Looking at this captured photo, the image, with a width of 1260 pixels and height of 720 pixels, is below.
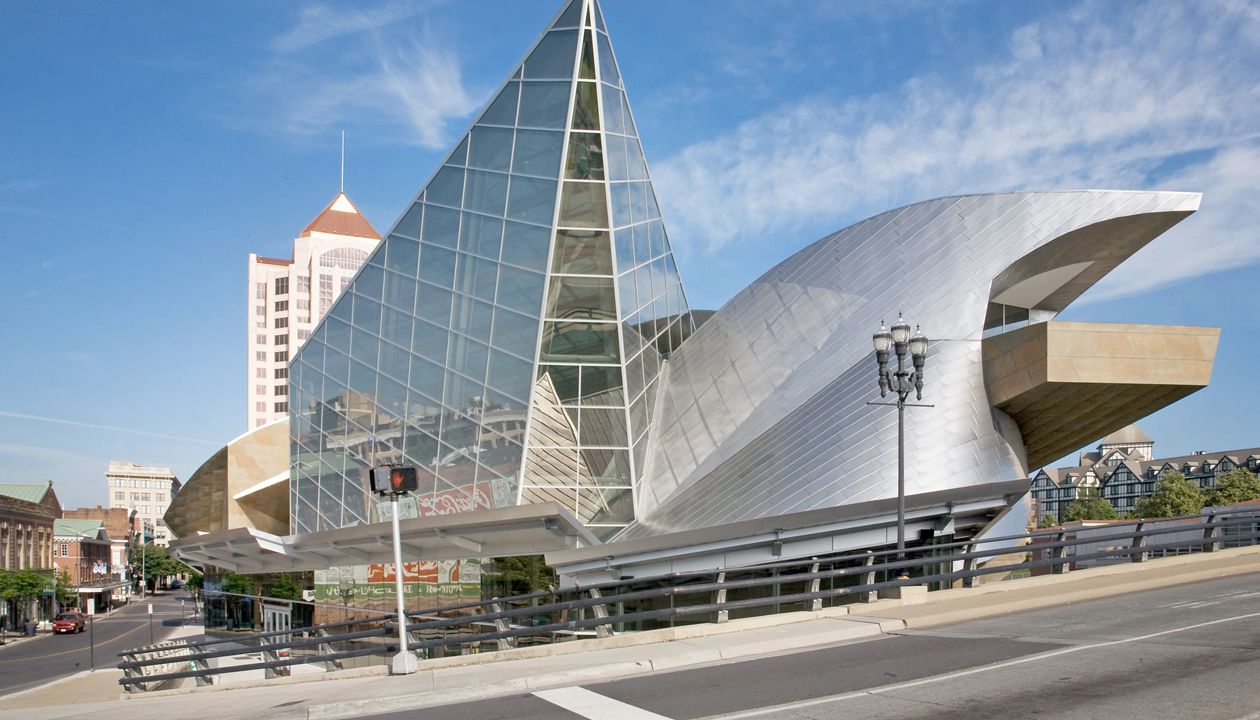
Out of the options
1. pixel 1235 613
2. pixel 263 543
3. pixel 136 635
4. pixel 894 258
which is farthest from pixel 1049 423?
pixel 136 635

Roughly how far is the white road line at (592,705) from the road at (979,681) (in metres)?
0.02

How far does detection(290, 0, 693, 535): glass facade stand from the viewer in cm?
2916

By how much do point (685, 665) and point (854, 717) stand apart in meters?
4.16

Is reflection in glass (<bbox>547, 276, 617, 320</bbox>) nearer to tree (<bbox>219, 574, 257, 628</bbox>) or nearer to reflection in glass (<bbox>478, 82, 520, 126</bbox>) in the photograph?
reflection in glass (<bbox>478, 82, 520, 126</bbox>)

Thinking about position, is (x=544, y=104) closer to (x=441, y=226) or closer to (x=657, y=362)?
(x=441, y=226)

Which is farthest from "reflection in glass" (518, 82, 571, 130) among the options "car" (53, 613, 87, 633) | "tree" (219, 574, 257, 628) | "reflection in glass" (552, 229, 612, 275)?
"car" (53, 613, 87, 633)

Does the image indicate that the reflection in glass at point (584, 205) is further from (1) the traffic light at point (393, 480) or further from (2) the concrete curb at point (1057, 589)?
(1) the traffic light at point (393, 480)

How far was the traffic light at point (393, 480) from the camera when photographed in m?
14.0

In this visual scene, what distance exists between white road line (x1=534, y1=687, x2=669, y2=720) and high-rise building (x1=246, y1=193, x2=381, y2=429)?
443 ft

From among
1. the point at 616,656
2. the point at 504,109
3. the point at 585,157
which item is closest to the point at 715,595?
the point at 616,656

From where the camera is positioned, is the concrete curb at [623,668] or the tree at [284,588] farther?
the tree at [284,588]

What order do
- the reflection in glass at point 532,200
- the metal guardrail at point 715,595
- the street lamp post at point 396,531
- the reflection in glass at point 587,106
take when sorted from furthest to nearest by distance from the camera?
the reflection in glass at point 587,106 → the reflection in glass at point 532,200 → the metal guardrail at point 715,595 → the street lamp post at point 396,531

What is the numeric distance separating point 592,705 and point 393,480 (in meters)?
5.17

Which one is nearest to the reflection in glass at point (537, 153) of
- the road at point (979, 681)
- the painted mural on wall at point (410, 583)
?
the painted mural on wall at point (410, 583)
